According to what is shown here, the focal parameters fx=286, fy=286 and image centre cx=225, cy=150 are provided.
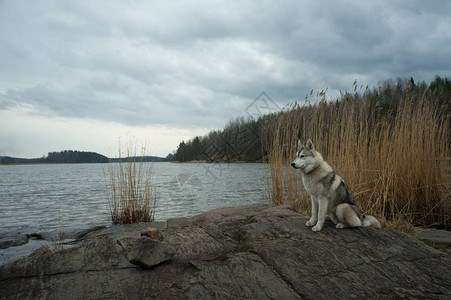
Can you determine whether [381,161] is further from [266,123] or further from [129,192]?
[129,192]

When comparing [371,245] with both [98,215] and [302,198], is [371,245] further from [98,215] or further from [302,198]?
[98,215]

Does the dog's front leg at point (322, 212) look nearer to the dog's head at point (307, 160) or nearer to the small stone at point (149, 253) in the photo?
the dog's head at point (307, 160)

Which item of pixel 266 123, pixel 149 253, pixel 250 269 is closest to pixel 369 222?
pixel 250 269

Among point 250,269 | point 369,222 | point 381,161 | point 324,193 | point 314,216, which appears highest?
point 381,161

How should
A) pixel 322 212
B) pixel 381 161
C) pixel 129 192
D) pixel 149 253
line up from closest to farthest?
pixel 149 253 → pixel 322 212 → pixel 381 161 → pixel 129 192

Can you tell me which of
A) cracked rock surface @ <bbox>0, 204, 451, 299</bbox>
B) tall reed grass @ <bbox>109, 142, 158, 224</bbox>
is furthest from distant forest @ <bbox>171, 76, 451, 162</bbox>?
cracked rock surface @ <bbox>0, 204, 451, 299</bbox>

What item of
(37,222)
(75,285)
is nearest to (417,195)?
(75,285)

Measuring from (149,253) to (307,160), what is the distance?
2175mm

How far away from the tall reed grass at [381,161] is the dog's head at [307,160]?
2.94 meters

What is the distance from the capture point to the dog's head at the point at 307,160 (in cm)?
363

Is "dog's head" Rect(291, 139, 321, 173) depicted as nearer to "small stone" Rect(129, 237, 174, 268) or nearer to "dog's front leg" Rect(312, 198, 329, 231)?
"dog's front leg" Rect(312, 198, 329, 231)

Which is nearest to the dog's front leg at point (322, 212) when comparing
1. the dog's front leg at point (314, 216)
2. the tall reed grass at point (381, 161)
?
the dog's front leg at point (314, 216)

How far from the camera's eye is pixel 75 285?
8.45 ft

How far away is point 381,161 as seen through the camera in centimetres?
637
